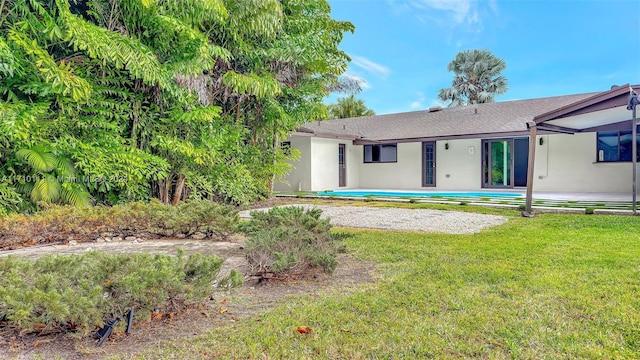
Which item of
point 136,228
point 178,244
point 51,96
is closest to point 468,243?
point 178,244

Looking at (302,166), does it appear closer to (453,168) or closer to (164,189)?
(453,168)

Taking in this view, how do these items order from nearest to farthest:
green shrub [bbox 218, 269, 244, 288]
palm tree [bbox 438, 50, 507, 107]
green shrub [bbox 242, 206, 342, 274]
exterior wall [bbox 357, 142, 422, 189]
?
1. green shrub [bbox 218, 269, 244, 288]
2. green shrub [bbox 242, 206, 342, 274]
3. exterior wall [bbox 357, 142, 422, 189]
4. palm tree [bbox 438, 50, 507, 107]

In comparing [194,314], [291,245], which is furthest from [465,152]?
[194,314]

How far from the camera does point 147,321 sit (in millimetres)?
2586

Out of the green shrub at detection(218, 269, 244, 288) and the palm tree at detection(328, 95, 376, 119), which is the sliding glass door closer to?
the palm tree at detection(328, 95, 376, 119)

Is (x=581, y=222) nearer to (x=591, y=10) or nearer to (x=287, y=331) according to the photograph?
(x=287, y=331)

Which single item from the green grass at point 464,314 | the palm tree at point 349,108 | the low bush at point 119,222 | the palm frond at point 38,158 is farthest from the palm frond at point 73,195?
the palm tree at point 349,108

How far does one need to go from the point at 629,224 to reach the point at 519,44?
72.0ft

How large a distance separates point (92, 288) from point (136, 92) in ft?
20.4

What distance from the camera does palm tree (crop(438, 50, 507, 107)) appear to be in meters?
24.6

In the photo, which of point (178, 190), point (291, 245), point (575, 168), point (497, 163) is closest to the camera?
point (291, 245)

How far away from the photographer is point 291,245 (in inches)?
154

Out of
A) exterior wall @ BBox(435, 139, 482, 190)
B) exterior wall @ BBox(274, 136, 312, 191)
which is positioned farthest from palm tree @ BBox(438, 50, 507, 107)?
exterior wall @ BBox(274, 136, 312, 191)

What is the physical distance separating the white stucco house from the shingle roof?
40 mm
